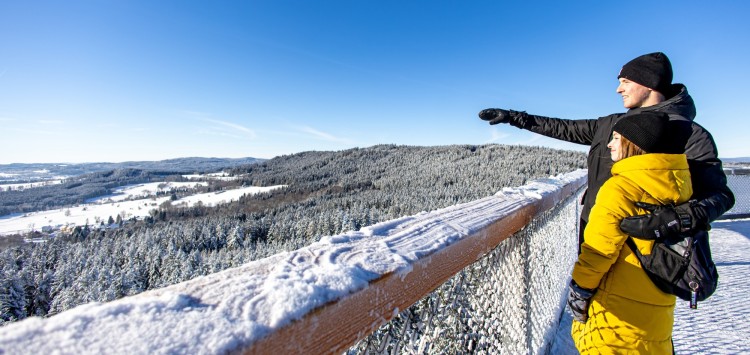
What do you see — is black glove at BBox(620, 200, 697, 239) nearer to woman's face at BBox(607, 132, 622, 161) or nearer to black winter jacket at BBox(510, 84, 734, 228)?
black winter jacket at BBox(510, 84, 734, 228)

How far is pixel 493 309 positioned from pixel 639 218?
0.73m

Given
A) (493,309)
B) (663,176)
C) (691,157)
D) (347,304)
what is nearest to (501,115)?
(691,157)

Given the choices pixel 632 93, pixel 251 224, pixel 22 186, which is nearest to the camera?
pixel 632 93

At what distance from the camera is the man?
144 centimetres

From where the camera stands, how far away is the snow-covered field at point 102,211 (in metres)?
90.9

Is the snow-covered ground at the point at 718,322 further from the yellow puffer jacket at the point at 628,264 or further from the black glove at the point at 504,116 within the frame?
the black glove at the point at 504,116

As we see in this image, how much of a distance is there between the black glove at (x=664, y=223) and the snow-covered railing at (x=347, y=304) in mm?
461

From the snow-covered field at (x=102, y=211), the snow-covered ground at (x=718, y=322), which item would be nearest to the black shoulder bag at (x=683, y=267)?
the snow-covered ground at (x=718, y=322)

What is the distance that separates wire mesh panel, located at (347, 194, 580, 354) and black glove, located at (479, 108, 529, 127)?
2.59 ft

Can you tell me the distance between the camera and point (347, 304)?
0.66m

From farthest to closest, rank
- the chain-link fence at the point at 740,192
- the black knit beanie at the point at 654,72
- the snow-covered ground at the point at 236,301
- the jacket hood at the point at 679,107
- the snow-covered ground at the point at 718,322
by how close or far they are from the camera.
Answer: the chain-link fence at the point at 740,192, the snow-covered ground at the point at 718,322, the black knit beanie at the point at 654,72, the jacket hood at the point at 679,107, the snow-covered ground at the point at 236,301

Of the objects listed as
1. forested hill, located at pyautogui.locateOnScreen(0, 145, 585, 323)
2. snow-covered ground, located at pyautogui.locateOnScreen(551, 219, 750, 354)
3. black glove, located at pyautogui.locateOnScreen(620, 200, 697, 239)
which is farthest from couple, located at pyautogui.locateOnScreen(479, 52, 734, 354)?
forested hill, located at pyautogui.locateOnScreen(0, 145, 585, 323)

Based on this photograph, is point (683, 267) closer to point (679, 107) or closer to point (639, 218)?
point (639, 218)

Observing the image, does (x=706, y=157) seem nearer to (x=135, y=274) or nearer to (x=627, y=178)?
(x=627, y=178)
